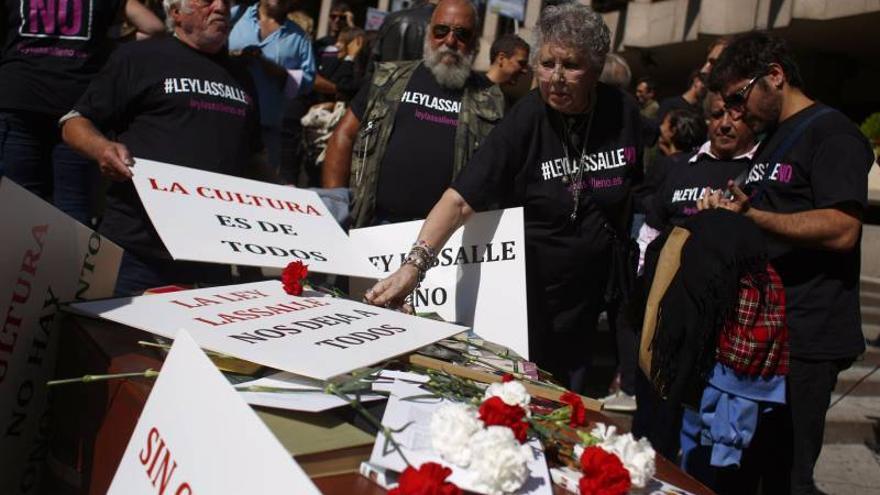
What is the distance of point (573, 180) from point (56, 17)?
2.38 metres

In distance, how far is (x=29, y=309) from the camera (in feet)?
6.80

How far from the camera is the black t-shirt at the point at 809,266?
2.78 metres

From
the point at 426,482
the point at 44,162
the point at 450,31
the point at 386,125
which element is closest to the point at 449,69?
the point at 450,31

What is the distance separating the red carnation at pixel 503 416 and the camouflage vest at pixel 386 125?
2.04 metres

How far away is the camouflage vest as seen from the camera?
3527 mm

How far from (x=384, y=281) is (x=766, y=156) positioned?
142cm

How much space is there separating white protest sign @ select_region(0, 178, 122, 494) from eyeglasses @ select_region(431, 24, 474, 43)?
191 centimetres

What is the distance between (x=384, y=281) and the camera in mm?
2480

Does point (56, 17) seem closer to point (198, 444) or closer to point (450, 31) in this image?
point (450, 31)

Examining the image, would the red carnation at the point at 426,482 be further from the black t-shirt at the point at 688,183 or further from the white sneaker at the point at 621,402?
the white sneaker at the point at 621,402

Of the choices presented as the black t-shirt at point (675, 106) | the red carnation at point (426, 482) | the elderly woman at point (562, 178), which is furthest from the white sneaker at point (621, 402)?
the red carnation at point (426, 482)

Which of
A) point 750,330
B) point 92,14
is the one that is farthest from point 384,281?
point 92,14

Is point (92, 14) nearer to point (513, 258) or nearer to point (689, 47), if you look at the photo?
point (513, 258)

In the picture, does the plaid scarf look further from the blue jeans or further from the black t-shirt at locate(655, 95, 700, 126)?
the black t-shirt at locate(655, 95, 700, 126)
